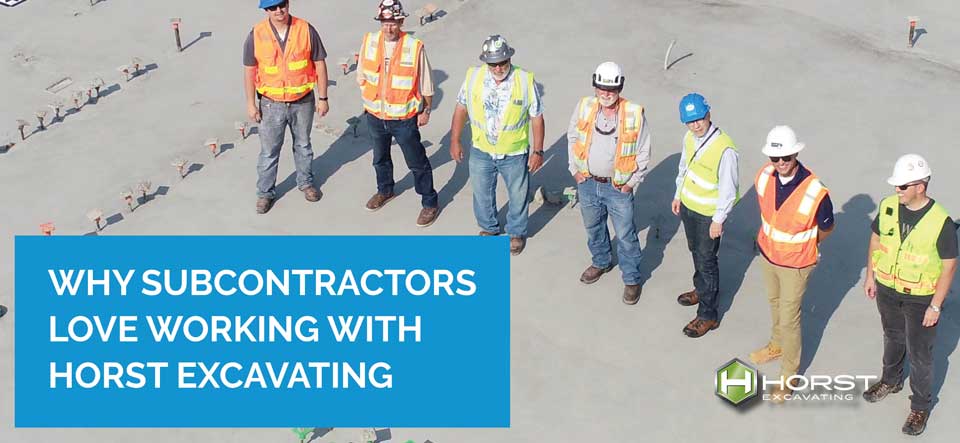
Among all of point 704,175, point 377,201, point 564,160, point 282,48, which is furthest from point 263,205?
point 704,175

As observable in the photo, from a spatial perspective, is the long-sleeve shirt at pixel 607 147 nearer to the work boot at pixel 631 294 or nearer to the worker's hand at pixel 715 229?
the worker's hand at pixel 715 229

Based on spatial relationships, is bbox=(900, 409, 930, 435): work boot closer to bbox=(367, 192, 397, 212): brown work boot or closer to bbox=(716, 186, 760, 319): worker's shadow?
bbox=(716, 186, 760, 319): worker's shadow

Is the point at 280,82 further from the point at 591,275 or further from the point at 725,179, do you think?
the point at 725,179

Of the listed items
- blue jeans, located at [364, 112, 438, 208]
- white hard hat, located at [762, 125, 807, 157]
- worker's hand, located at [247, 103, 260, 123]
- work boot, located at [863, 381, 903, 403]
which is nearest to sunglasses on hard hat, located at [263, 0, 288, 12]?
worker's hand, located at [247, 103, 260, 123]

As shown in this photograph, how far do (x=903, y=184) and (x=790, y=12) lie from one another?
719 centimetres

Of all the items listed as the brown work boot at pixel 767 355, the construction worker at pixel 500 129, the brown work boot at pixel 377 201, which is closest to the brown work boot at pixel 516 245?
the construction worker at pixel 500 129

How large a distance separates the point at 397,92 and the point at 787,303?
398 centimetres

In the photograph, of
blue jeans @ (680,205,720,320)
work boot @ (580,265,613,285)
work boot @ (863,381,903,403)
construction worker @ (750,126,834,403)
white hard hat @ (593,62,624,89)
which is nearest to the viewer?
construction worker @ (750,126,834,403)

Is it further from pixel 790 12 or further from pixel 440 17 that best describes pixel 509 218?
pixel 790 12

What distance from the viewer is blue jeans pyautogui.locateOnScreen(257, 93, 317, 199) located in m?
10.9

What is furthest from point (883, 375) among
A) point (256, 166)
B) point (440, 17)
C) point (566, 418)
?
point (440, 17)

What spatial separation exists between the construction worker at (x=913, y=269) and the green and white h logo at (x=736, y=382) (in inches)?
42.0

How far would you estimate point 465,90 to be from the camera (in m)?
9.96

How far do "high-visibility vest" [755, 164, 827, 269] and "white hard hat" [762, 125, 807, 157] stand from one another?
0.87 ft
